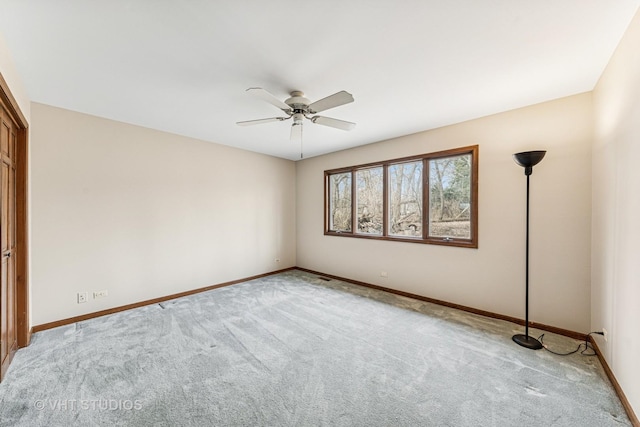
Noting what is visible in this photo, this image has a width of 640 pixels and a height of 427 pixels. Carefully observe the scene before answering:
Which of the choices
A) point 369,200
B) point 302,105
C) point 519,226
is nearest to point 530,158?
point 519,226

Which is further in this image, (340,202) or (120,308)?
(340,202)

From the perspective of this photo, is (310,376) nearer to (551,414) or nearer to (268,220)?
(551,414)

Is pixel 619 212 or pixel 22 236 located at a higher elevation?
pixel 619 212

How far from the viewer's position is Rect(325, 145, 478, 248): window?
11.5 feet

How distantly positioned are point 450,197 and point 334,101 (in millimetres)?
2364

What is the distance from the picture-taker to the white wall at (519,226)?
106 inches

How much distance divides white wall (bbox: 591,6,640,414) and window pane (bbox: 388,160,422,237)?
190 cm

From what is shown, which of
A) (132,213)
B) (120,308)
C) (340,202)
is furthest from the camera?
(340,202)

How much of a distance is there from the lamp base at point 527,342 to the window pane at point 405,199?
1.71 metres

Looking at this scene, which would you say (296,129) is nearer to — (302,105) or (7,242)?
(302,105)

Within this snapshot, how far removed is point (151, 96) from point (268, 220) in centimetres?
303

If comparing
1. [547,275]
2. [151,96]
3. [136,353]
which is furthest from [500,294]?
[151,96]

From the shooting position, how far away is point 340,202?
5180 millimetres

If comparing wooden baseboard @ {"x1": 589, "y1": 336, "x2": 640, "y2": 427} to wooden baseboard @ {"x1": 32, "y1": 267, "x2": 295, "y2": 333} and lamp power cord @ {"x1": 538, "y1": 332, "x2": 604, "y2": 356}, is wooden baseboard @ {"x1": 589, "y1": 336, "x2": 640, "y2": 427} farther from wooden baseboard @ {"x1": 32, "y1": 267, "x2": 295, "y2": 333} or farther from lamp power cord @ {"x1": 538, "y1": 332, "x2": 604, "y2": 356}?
wooden baseboard @ {"x1": 32, "y1": 267, "x2": 295, "y2": 333}
